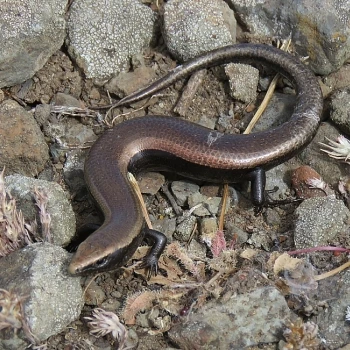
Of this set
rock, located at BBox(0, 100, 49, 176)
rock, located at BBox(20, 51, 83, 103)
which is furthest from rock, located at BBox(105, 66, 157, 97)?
rock, located at BBox(0, 100, 49, 176)

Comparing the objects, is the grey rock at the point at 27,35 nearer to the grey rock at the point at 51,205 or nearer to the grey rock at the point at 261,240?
the grey rock at the point at 51,205

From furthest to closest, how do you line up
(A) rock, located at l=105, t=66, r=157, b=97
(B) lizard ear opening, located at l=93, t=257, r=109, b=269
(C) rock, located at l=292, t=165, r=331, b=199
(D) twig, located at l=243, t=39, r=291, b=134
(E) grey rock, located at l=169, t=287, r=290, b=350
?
(A) rock, located at l=105, t=66, r=157, b=97
(D) twig, located at l=243, t=39, r=291, b=134
(C) rock, located at l=292, t=165, r=331, b=199
(B) lizard ear opening, located at l=93, t=257, r=109, b=269
(E) grey rock, located at l=169, t=287, r=290, b=350

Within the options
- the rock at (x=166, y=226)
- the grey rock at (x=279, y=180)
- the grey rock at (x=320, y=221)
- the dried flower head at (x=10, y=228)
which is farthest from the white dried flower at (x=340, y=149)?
the dried flower head at (x=10, y=228)

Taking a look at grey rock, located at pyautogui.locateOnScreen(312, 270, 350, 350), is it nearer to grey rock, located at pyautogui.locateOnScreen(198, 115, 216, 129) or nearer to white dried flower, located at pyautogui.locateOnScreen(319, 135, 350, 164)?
white dried flower, located at pyautogui.locateOnScreen(319, 135, 350, 164)

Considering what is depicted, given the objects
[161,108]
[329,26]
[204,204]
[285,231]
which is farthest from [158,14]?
[285,231]

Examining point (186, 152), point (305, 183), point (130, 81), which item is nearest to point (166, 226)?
point (186, 152)

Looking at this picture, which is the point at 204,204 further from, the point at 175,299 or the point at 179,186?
the point at 175,299
